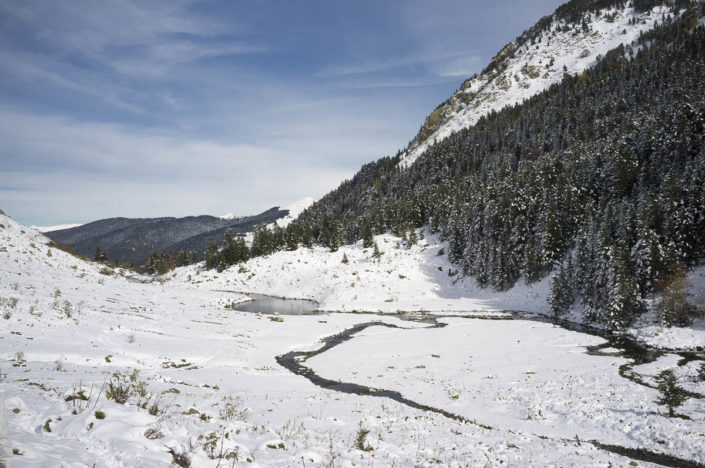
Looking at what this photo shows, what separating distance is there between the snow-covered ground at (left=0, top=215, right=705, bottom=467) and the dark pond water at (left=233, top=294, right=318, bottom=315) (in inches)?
524

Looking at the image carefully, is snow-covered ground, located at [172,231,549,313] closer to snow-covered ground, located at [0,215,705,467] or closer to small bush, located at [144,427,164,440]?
snow-covered ground, located at [0,215,705,467]

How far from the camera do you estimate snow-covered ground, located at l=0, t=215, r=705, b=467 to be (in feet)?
26.2

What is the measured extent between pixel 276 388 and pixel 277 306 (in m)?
42.9

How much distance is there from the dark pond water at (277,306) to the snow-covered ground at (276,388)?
13.3m

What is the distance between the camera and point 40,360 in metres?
14.7

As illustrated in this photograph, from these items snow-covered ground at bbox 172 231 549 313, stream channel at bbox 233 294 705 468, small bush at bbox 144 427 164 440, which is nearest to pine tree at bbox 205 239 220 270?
snow-covered ground at bbox 172 231 549 313

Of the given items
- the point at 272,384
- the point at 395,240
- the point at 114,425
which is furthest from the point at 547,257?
the point at 114,425

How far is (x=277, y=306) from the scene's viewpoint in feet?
196

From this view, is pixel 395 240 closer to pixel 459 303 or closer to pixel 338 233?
pixel 338 233

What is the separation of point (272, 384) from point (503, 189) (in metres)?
72.5

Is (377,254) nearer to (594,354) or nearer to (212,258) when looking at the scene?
(212,258)

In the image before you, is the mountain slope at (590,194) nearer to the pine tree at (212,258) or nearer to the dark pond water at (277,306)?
the pine tree at (212,258)

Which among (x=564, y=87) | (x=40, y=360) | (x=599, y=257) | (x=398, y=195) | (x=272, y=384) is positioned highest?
(x=564, y=87)

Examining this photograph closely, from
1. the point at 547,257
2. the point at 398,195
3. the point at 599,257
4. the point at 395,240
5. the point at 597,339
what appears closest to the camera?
the point at 597,339
